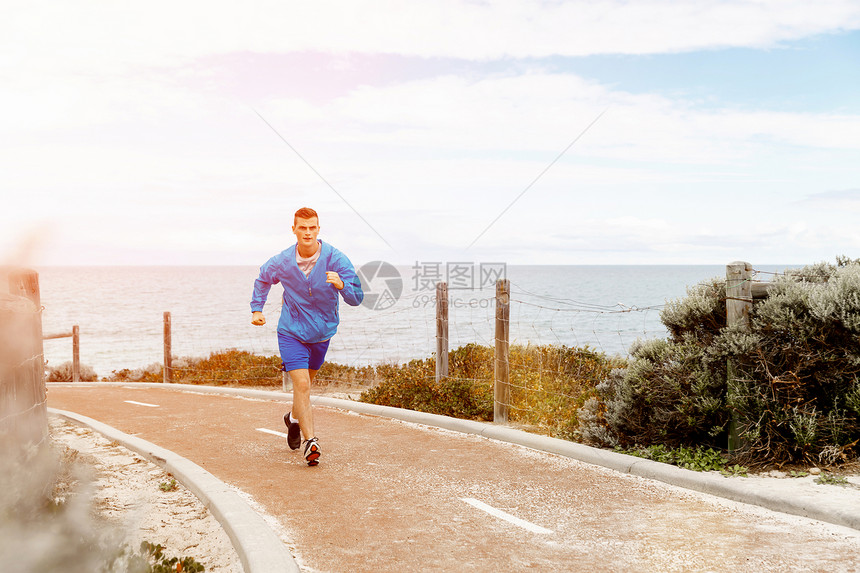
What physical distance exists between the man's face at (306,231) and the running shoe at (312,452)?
6.43 feet

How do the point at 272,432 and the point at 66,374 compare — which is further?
the point at 66,374

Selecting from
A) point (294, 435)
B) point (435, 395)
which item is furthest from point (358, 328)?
point (294, 435)

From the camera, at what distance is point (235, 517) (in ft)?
17.2

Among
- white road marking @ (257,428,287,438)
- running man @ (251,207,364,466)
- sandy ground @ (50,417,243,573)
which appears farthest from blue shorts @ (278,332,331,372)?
white road marking @ (257,428,287,438)

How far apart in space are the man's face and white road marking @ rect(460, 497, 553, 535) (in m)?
2.96

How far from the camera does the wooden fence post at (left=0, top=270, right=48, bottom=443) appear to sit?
2898 mm

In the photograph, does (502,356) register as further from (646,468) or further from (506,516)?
(506,516)

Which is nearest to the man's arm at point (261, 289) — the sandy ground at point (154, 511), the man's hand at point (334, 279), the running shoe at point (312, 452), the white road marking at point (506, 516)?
the man's hand at point (334, 279)

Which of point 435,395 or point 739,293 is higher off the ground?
point 739,293

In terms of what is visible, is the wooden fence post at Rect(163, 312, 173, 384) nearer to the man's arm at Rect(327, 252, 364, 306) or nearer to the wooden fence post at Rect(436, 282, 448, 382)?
the wooden fence post at Rect(436, 282, 448, 382)

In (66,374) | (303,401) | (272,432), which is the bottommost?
(66,374)

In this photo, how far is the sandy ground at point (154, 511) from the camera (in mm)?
4793

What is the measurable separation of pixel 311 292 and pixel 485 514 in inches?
116

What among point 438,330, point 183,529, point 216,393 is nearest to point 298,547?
point 183,529
